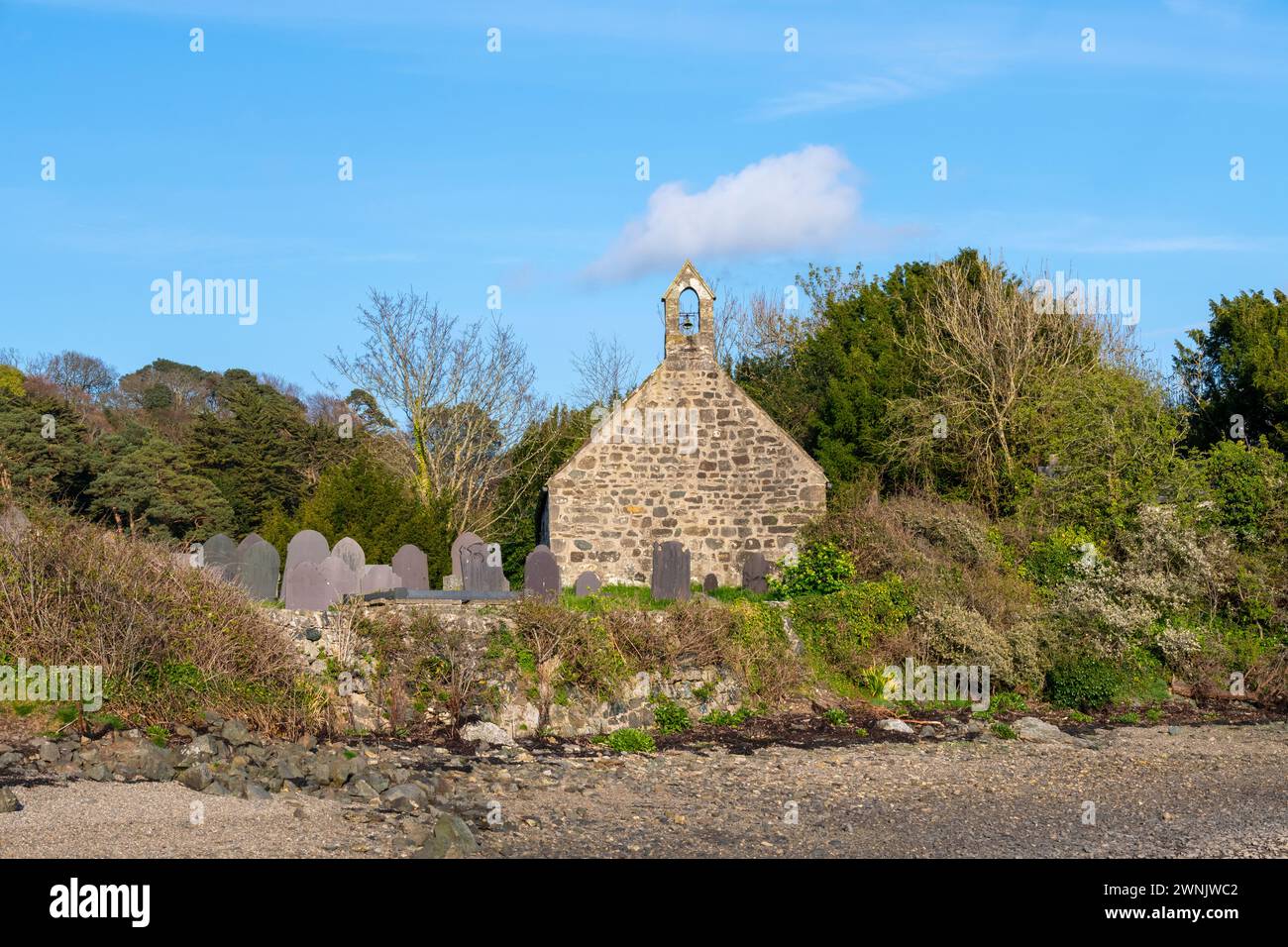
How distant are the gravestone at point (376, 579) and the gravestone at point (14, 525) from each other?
15.7 feet

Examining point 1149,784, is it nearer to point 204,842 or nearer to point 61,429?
point 204,842

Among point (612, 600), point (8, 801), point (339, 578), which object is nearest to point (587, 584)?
point (612, 600)

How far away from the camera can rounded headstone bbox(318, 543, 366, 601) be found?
58.2ft

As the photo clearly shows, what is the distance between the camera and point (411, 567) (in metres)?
20.3

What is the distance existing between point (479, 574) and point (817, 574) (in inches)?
237

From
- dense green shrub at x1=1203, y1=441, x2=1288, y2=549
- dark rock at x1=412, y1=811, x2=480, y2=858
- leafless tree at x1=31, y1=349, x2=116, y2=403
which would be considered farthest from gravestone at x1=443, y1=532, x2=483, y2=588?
leafless tree at x1=31, y1=349, x2=116, y2=403

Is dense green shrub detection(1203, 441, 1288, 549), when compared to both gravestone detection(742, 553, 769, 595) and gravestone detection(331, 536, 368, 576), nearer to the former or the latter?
gravestone detection(742, 553, 769, 595)

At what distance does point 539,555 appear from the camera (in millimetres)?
19859

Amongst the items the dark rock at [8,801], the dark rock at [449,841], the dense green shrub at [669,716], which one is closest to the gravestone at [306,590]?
the dense green shrub at [669,716]

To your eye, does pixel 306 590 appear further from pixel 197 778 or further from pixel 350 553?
pixel 197 778

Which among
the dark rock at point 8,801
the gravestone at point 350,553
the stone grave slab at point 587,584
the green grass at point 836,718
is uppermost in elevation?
the gravestone at point 350,553

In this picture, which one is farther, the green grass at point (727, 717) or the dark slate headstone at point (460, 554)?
the dark slate headstone at point (460, 554)

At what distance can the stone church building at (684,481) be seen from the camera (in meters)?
25.1

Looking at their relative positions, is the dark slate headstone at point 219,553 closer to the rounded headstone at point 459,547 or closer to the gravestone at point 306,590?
the gravestone at point 306,590
